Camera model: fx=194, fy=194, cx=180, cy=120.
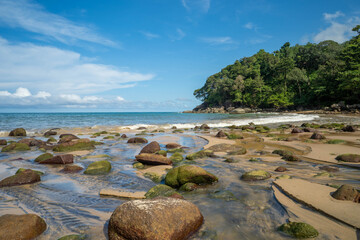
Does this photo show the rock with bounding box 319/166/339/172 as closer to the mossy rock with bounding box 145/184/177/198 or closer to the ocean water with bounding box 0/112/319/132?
the mossy rock with bounding box 145/184/177/198

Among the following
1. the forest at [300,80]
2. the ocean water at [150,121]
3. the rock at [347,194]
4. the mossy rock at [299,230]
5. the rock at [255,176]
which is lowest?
the ocean water at [150,121]

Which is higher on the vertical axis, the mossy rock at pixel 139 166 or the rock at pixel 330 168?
the rock at pixel 330 168

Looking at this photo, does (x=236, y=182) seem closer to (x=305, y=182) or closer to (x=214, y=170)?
(x=214, y=170)

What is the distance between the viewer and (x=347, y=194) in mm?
3219

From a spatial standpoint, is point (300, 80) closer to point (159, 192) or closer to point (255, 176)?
point (255, 176)

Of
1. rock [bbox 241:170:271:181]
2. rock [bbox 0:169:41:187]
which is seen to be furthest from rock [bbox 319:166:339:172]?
rock [bbox 0:169:41:187]

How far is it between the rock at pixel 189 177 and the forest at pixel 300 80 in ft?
137

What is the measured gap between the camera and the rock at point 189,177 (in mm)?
4410

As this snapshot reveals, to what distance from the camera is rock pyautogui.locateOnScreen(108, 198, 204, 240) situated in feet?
7.79

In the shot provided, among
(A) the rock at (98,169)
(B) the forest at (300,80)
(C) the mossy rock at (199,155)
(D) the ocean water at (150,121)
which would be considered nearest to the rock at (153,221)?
(A) the rock at (98,169)

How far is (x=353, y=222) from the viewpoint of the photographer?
8.46 feet

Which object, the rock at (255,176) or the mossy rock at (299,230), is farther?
the rock at (255,176)

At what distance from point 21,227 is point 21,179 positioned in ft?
8.88

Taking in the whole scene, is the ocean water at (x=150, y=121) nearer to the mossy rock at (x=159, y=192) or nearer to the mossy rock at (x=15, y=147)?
the mossy rock at (x=15, y=147)
